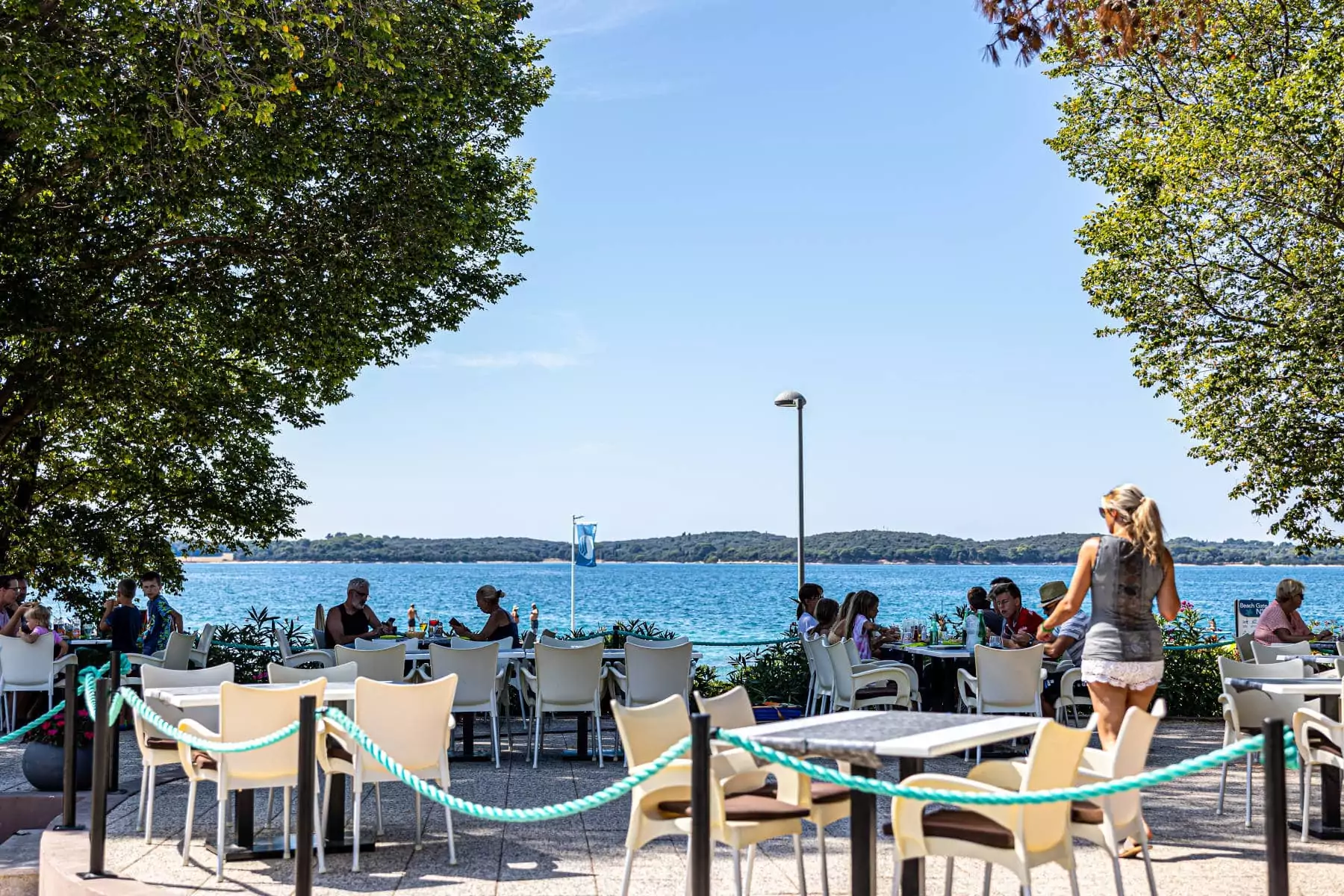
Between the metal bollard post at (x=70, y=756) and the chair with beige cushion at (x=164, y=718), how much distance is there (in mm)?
319

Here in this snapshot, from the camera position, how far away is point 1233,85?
14.0m

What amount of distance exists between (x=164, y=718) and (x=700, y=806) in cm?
427

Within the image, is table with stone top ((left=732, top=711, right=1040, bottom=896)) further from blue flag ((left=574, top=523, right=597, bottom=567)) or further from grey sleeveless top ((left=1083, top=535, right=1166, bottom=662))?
blue flag ((left=574, top=523, right=597, bottom=567))

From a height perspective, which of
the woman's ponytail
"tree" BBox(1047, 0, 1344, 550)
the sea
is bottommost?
the sea

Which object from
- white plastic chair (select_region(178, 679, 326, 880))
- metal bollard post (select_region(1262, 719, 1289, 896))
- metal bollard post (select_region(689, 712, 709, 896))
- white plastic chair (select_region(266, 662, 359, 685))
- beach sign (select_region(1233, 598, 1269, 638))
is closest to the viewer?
metal bollard post (select_region(1262, 719, 1289, 896))

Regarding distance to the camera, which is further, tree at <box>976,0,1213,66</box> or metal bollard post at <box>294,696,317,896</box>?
tree at <box>976,0,1213,66</box>

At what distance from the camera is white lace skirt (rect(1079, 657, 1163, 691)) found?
5766 mm

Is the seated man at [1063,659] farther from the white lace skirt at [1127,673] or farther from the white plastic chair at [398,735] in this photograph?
the white plastic chair at [398,735]

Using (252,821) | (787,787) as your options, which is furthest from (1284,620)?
(252,821)

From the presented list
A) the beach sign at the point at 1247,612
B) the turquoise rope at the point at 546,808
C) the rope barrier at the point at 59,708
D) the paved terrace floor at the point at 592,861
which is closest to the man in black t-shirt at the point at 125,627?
the rope barrier at the point at 59,708

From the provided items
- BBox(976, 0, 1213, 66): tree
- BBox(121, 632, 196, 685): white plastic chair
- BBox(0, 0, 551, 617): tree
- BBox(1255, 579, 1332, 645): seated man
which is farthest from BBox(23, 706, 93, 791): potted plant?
BBox(1255, 579, 1332, 645): seated man

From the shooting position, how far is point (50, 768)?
25.8ft

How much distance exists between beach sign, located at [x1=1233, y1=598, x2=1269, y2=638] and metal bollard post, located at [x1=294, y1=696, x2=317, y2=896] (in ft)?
41.8

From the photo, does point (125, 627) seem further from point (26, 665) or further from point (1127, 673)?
point (1127, 673)
